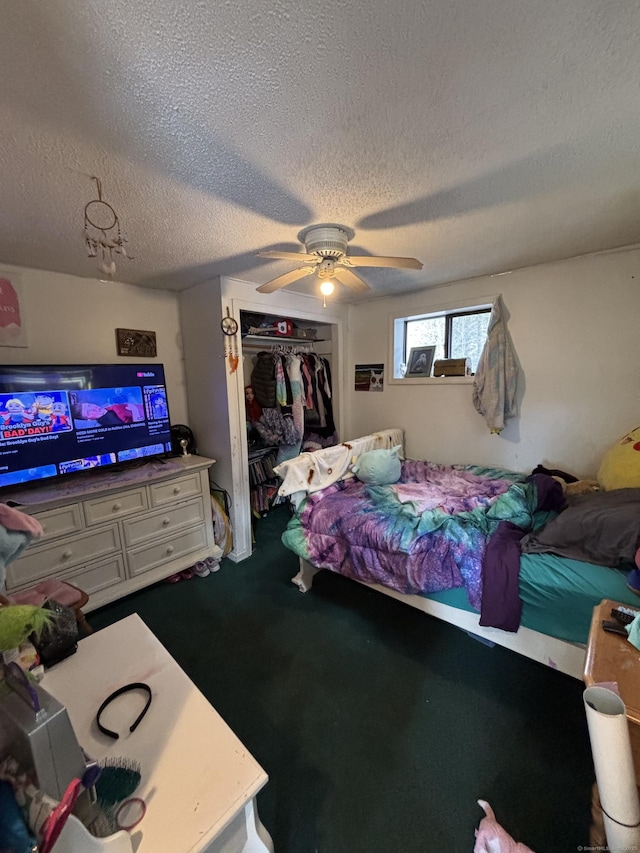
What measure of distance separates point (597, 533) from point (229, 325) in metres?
2.43

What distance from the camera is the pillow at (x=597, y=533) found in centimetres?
142

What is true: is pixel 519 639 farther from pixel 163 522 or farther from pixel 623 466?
pixel 163 522

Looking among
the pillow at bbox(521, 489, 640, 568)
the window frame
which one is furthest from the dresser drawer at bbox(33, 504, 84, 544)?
the window frame

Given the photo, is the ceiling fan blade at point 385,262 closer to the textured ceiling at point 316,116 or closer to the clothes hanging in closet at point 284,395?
the textured ceiling at point 316,116

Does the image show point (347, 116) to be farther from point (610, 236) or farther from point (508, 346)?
point (508, 346)

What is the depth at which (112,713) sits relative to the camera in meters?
0.81

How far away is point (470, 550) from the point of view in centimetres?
166

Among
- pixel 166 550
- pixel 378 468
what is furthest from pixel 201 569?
pixel 378 468

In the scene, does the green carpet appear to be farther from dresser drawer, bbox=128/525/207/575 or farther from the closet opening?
the closet opening

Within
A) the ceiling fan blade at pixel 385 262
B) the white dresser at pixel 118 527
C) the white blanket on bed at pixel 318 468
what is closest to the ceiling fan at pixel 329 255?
the ceiling fan blade at pixel 385 262

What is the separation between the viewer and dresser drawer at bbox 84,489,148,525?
2.04 m

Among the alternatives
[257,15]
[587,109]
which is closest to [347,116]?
[257,15]

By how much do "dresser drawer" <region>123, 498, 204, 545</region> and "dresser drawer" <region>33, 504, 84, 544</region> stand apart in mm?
271

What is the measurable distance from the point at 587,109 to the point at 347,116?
27.4 inches
